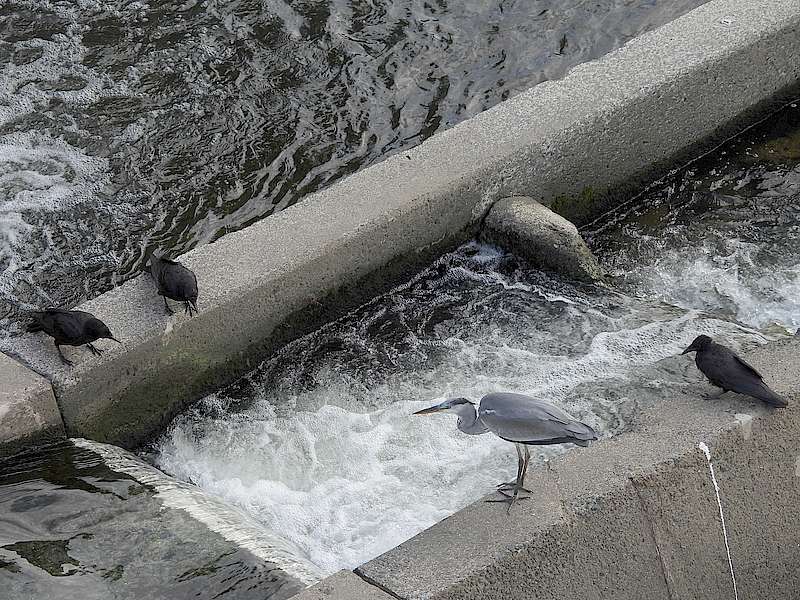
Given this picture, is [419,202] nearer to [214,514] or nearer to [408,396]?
[408,396]

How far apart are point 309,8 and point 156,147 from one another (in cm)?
191

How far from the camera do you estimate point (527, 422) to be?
3.29 meters

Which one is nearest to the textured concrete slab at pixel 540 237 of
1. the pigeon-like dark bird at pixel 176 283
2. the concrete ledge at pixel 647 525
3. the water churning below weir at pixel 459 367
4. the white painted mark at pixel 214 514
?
the water churning below weir at pixel 459 367

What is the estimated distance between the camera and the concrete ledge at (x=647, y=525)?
10.9 feet

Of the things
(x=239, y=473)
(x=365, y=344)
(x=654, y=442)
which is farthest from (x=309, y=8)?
(x=654, y=442)

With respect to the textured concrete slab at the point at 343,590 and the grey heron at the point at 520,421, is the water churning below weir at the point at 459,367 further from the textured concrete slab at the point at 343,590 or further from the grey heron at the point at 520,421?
the grey heron at the point at 520,421

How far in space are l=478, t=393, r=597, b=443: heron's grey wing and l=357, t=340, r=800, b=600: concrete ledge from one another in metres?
0.30

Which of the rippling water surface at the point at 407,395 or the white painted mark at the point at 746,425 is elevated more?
the white painted mark at the point at 746,425

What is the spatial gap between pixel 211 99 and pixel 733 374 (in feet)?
13.3

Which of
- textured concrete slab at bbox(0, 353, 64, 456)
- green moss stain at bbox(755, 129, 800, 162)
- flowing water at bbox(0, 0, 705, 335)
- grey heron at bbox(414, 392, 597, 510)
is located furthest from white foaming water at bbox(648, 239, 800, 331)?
textured concrete slab at bbox(0, 353, 64, 456)

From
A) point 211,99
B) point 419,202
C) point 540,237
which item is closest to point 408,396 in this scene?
point 419,202

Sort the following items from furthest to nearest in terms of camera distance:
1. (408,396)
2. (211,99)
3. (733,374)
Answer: (211,99) < (408,396) < (733,374)

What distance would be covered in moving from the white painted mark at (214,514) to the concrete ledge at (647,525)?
0.49 meters

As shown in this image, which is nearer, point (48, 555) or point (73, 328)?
point (48, 555)
